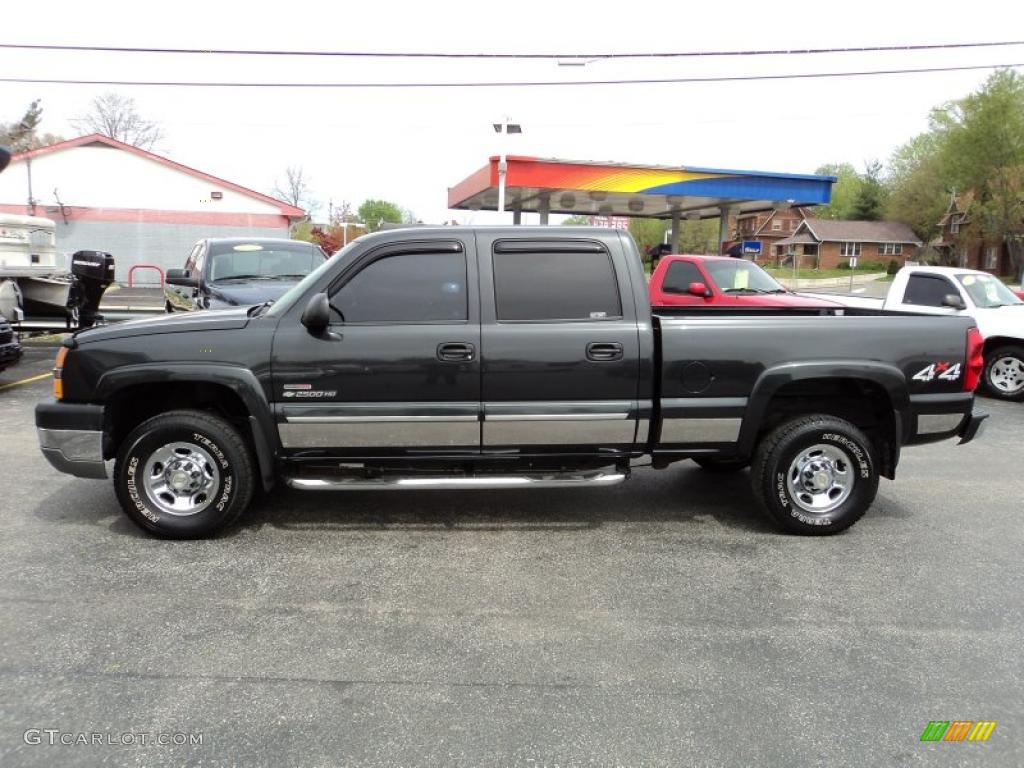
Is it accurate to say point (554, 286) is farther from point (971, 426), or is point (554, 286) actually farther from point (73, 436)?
point (73, 436)

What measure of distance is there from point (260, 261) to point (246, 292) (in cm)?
126

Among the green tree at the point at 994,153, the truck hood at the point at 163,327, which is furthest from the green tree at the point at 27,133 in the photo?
the green tree at the point at 994,153

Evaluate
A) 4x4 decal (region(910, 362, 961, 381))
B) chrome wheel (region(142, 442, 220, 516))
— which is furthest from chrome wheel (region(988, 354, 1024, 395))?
chrome wheel (region(142, 442, 220, 516))

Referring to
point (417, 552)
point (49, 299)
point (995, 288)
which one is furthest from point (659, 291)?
point (49, 299)

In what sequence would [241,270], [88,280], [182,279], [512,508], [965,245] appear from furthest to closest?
[965,245] < [88,280] < [241,270] < [182,279] < [512,508]

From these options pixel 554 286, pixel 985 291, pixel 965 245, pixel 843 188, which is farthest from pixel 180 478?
pixel 843 188

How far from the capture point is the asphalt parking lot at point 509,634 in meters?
2.82

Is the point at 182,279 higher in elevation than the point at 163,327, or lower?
higher

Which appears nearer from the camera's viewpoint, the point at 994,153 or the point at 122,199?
the point at 122,199

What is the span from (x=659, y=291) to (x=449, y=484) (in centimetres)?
755

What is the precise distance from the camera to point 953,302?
9820mm

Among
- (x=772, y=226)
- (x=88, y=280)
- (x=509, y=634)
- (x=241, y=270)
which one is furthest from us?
(x=772, y=226)

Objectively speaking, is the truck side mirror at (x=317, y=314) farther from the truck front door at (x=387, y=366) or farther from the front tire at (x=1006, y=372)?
the front tire at (x=1006, y=372)

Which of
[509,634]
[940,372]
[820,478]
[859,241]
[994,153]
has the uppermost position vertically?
[994,153]
